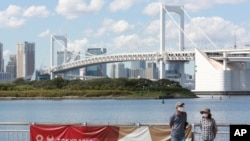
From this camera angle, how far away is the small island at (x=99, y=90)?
12138 centimetres

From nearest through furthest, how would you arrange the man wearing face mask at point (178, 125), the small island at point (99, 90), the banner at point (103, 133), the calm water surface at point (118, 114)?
the man wearing face mask at point (178, 125) → the banner at point (103, 133) → the calm water surface at point (118, 114) → the small island at point (99, 90)

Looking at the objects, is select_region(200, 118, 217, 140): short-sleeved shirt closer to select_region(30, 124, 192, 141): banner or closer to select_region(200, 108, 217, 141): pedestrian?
select_region(200, 108, 217, 141): pedestrian

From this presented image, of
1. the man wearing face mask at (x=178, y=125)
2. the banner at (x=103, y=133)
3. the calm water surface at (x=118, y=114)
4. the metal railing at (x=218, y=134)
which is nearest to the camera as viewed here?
the man wearing face mask at (x=178, y=125)

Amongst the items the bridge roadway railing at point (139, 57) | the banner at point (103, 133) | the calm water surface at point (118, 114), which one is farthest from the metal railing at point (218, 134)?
the bridge roadway railing at point (139, 57)

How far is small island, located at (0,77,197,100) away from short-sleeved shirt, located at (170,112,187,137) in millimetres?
101853

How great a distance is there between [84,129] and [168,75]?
149129 millimetres

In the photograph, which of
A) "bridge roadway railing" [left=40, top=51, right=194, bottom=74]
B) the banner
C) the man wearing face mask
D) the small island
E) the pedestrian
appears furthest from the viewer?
"bridge roadway railing" [left=40, top=51, right=194, bottom=74]

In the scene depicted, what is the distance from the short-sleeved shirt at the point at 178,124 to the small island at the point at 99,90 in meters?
102

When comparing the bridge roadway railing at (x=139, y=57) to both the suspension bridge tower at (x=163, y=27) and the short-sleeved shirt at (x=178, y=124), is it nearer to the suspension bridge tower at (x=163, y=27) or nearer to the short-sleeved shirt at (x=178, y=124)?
the suspension bridge tower at (x=163, y=27)

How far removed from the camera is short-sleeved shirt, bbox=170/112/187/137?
48.5 ft

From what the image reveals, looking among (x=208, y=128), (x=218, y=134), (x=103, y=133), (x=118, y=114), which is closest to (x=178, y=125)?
(x=208, y=128)

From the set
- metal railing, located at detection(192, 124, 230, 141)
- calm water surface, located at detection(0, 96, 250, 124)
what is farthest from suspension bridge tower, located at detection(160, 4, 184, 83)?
metal railing, located at detection(192, 124, 230, 141)

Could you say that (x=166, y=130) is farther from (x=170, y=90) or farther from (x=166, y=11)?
(x=166, y=11)

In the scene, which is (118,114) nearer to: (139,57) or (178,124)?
(178,124)
